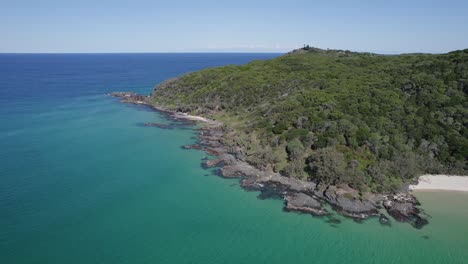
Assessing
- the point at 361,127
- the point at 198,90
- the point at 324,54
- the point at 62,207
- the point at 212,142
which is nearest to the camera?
the point at 62,207

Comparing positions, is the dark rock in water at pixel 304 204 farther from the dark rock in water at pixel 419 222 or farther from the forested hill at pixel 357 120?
the dark rock in water at pixel 419 222

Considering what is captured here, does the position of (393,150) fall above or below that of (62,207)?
above

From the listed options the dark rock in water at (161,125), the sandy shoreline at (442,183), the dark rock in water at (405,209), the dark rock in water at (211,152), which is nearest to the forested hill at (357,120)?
the sandy shoreline at (442,183)

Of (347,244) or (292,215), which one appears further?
(292,215)

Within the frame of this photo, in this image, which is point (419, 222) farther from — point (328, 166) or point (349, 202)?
point (328, 166)

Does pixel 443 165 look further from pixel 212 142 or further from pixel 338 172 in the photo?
pixel 212 142

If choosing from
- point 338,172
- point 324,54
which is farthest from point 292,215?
point 324,54

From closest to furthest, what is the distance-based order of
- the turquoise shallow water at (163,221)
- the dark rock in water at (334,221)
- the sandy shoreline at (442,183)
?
the turquoise shallow water at (163,221)
the dark rock in water at (334,221)
the sandy shoreline at (442,183)

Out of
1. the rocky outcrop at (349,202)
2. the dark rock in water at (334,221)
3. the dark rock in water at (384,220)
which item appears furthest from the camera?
the rocky outcrop at (349,202)
